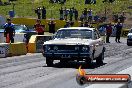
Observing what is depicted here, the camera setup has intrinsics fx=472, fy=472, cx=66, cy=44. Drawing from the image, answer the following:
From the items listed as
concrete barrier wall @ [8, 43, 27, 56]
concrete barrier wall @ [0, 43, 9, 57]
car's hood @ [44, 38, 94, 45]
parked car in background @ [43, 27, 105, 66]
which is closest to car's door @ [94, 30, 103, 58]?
parked car in background @ [43, 27, 105, 66]

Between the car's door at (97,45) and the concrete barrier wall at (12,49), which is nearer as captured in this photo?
the car's door at (97,45)

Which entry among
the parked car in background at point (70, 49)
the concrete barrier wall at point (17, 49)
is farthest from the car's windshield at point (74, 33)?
the concrete barrier wall at point (17, 49)

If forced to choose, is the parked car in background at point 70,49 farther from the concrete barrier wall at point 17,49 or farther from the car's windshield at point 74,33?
the concrete barrier wall at point 17,49

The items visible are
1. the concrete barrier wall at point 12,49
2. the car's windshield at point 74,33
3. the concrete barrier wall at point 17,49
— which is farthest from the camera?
the concrete barrier wall at point 17,49

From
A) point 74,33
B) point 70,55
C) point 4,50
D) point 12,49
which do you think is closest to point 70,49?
point 70,55

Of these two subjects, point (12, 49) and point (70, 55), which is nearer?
point (70, 55)

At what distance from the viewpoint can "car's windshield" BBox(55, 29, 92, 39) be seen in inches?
726

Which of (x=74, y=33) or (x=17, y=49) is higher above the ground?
(x=74, y=33)

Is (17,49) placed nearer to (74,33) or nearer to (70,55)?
(74,33)

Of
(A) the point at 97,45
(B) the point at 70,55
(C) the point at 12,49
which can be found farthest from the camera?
(C) the point at 12,49

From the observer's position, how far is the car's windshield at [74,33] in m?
18.4

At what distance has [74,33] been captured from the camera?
60.8 feet

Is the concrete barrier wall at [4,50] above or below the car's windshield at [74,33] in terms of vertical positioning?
below

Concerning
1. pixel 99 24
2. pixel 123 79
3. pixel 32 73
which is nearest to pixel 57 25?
pixel 99 24
